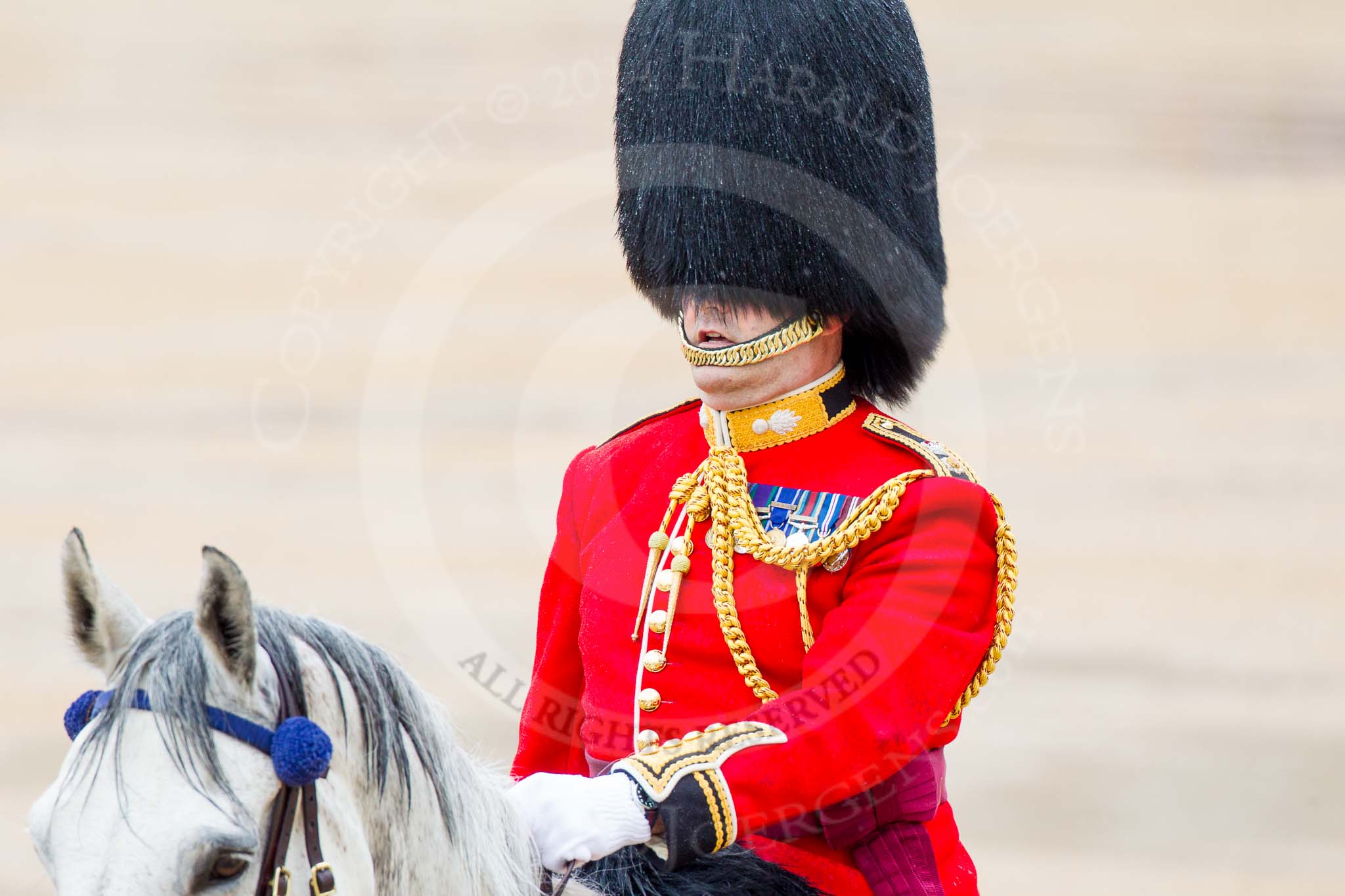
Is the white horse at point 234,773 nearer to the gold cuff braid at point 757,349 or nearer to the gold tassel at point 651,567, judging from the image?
the gold tassel at point 651,567

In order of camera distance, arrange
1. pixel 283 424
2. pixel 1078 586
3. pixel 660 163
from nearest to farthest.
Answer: pixel 660 163 → pixel 1078 586 → pixel 283 424

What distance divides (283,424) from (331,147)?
382 centimetres

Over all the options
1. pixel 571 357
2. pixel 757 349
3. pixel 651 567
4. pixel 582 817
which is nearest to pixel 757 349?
pixel 757 349

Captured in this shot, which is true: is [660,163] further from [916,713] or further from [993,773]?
[993,773]

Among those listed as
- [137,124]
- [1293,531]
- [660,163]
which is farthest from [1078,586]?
[137,124]

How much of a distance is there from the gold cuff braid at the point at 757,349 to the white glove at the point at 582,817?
59cm

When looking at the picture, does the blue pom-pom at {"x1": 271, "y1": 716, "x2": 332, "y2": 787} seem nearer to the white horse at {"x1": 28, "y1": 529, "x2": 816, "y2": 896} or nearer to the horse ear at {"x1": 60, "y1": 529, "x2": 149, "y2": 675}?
the white horse at {"x1": 28, "y1": 529, "x2": 816, "y2": 896}

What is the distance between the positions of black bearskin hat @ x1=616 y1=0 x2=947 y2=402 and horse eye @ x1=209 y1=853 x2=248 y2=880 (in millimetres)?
1085

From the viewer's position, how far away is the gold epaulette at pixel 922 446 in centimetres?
220

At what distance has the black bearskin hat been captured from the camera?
92.2 inches

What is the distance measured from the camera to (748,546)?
2225 millimetres

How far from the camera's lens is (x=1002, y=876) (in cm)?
535

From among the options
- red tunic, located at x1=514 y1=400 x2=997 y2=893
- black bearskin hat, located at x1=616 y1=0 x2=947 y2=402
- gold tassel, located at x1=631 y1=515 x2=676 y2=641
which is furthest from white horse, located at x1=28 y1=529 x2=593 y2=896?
black bearskin hat, located at x1=616 y1=0 x2=947 y2=402

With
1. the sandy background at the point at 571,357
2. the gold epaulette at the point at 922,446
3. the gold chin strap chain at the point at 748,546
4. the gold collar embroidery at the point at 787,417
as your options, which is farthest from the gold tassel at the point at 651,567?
the sandy background at the point at 571,357
